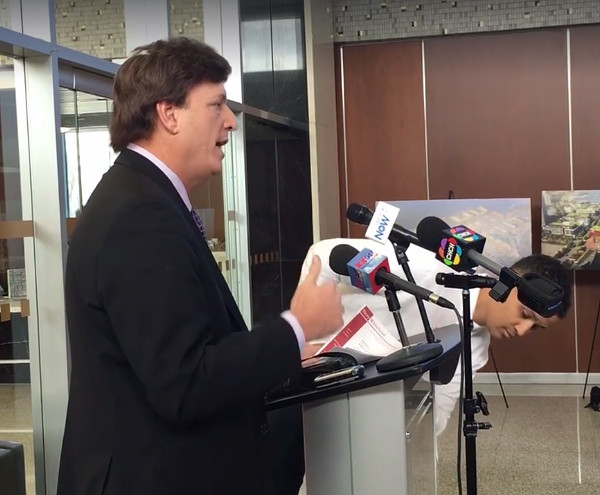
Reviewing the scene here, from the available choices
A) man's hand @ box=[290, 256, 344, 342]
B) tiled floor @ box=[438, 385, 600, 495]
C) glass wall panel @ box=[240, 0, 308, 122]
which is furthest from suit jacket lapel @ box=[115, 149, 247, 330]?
glass wall panel @ box=[240, 0, 308, 122]

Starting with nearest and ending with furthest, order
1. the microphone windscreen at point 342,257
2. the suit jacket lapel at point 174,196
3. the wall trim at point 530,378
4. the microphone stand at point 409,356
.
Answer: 1. the suit jacket lapel at point 174,196
2. the microphone stand at point 409,356
3. the microphone windscreen at point 342,257
4. the wall trim at point 530,378

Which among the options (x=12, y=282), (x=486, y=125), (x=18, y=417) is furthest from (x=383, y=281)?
(x=486, y=125)

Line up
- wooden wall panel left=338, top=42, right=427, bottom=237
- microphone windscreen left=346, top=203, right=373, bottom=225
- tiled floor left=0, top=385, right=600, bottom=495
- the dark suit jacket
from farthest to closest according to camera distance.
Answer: wooden wall panel left=338, top=42, right=427, bottom=237 → tiled floor left=0, top=385, right=600, bottom=495 → microphone windscreen left=346, top=203, right=373, bottom=225 → the dark suit jacket

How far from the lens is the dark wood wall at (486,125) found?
6.06 m

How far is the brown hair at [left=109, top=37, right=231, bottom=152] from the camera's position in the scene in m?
1.35

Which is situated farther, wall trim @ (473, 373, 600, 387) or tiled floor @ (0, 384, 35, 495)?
wall trim @ (473, 373, 600, 387)

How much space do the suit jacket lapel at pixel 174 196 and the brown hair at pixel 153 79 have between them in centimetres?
5

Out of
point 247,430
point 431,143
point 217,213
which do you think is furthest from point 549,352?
point 247,430

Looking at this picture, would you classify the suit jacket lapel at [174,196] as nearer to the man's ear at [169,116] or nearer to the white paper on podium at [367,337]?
the man's ear at [169,116]

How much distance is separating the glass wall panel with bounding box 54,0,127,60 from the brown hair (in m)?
1.77

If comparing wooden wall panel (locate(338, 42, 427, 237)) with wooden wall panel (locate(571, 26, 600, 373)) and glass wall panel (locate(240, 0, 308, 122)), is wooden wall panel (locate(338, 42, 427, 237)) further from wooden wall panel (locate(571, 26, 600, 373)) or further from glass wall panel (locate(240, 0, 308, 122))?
wooden wall panel (locate(571, 26, 600, 373))

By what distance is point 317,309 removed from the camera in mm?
1334

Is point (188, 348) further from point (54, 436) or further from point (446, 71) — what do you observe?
point (446, 71)

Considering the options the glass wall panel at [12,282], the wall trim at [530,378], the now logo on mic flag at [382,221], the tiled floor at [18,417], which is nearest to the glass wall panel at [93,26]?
the glass wall panel at [12,282]
